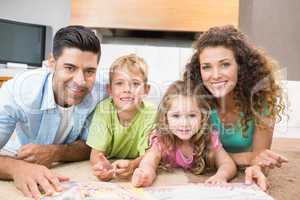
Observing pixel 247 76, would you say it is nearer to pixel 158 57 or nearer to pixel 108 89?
pixel 108 89

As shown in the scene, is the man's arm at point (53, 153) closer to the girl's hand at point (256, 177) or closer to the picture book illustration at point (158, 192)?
the picture book illustration at point (158, 192)

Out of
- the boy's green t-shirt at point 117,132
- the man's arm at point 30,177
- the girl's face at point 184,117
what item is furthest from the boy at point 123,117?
the man's arm at point 30,177

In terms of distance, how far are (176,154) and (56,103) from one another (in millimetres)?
355

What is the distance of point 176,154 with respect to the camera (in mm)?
884

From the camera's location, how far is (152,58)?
2166 mm

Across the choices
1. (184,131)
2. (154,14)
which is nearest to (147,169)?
(184,131)

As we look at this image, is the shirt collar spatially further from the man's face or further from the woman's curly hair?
the woman's curly hair

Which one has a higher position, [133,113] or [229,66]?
[229,66]

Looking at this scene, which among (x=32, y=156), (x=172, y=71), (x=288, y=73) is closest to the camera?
(x=32, y=156)

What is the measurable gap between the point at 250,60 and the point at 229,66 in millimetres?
100

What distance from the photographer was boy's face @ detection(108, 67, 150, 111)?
93cm

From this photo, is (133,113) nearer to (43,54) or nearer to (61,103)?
(61,103)

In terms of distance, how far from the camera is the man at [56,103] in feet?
2.74

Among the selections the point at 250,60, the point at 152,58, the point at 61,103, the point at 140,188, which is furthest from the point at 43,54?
the point at 140,188
